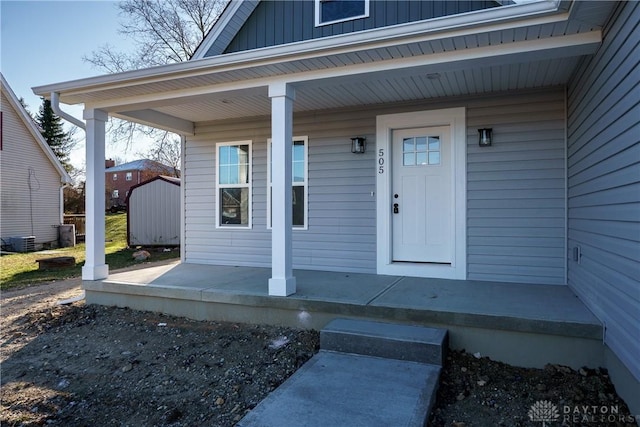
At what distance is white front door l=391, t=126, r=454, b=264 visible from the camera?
16.7ft

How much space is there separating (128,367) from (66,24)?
19.1 feet

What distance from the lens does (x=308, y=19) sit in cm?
579

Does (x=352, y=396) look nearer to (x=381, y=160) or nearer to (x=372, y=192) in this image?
(x=372, y=192)

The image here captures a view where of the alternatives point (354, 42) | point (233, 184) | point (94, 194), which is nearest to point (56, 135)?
point (233, 184)

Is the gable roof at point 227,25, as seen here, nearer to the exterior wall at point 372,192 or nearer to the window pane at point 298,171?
the exterior wall at point 372,192

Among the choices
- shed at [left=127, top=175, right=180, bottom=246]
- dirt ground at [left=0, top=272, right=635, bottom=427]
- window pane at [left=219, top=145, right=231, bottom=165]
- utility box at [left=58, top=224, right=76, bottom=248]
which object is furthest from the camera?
utility box at [left=58, top=224, right=76, bottom=248]

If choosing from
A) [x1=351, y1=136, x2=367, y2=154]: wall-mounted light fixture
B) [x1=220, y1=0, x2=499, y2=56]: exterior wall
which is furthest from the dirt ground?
[x1=220, y1=0, x2=499, y2=56]: exterior wall

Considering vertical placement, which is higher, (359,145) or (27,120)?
(27,120)

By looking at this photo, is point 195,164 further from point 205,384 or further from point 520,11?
point 520,11

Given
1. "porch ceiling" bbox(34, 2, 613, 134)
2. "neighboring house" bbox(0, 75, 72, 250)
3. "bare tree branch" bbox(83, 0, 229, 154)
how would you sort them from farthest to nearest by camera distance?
"bare tree branch" bbox(83, 0, 229, 154) < "neighboring house" bbox(0, 75, 72, 250) < "porch ceiling" bbox(34, 2, 613, 134)

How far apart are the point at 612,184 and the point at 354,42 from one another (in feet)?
7.35

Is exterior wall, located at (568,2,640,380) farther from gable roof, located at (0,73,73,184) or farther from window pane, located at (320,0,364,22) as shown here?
gable roof, located at (0,73,73,184)

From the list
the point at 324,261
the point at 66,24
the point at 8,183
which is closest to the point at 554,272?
the point at 324,261

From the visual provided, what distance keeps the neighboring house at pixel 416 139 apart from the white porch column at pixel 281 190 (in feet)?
0.06
